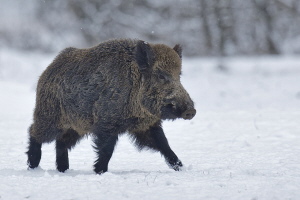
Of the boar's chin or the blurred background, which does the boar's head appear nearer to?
the boar's chin

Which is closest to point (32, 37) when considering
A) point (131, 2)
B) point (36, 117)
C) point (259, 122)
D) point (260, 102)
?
Result: point (131, 2)

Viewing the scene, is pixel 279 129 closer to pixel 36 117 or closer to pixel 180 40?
pixel 36 117

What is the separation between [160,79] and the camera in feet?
21.5

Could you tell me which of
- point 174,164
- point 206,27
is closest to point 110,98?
point 174,164

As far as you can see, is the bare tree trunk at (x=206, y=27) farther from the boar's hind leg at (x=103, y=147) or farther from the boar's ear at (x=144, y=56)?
the boar's hind leg at (x=103, y=147)

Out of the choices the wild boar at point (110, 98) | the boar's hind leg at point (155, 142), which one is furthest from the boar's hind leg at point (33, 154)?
the boar's hind leg at point (155, 142)

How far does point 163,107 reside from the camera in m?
6.41

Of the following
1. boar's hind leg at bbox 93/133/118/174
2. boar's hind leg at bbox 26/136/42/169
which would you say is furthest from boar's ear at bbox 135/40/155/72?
boar's hind leg at bbox 26/136/42/169

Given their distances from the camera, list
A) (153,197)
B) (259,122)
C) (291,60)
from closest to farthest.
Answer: (153,197) < (259,122) < (291,60)

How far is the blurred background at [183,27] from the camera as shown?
25.5 meters

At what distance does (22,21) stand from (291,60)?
15383mm

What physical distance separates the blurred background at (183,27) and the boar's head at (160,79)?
1823 cm

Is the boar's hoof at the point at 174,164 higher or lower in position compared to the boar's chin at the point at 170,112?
lower

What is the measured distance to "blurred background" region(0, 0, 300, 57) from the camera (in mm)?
25547
